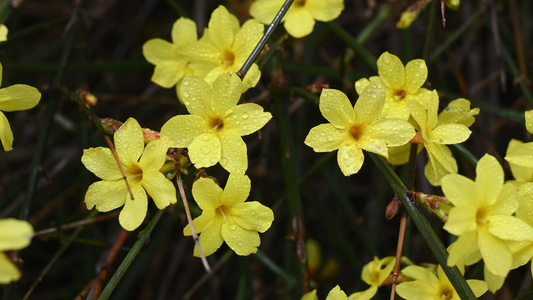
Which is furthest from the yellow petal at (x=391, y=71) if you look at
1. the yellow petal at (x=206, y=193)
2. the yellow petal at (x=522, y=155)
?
the yellow petal at (x=206, y=193)

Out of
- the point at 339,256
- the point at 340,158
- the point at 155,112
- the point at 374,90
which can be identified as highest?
the point at 374,90

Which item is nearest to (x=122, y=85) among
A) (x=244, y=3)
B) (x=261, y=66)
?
(x=244, y=3)

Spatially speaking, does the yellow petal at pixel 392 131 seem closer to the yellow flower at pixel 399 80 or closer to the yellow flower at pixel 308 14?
the yellow flower at pixel 399 80

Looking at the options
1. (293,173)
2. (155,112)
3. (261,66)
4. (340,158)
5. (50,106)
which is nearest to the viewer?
(340,158)

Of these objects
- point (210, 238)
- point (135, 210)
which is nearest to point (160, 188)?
point (135, 210)

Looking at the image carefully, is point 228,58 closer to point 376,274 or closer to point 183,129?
point 183,129

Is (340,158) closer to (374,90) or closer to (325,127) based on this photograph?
(325,127)

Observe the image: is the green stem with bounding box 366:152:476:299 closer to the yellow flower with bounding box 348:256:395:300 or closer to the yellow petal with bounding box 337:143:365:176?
the yellow petal with bounding box 337:143:365:176
